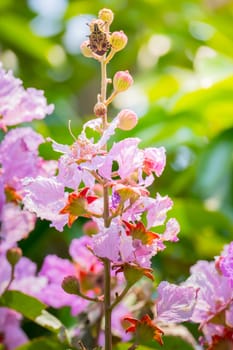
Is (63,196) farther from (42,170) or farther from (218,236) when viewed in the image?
(218,236)

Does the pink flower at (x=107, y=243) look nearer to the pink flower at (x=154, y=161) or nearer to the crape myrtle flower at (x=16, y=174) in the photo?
the pink flower at (x=154, y=161)

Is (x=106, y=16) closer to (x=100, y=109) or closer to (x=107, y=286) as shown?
(x=100, y=109)

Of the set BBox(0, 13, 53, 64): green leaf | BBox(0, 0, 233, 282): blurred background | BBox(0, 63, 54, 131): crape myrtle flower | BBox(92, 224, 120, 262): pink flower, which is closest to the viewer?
BBox(92, 224, 120, 262): pink flower

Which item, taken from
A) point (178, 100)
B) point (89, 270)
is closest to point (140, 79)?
point (178, 100)

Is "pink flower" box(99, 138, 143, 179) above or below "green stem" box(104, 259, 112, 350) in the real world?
above

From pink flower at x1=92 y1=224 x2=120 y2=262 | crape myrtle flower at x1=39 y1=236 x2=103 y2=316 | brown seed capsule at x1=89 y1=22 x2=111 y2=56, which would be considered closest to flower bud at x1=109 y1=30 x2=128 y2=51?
brown seed capsule at x1=89 y1=22 x2=111 y2=56

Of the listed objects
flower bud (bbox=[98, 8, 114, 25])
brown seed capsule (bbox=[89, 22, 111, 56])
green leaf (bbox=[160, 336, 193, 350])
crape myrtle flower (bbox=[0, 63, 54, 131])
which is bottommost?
green leaf (bbox=[160, 336, 193, 350])

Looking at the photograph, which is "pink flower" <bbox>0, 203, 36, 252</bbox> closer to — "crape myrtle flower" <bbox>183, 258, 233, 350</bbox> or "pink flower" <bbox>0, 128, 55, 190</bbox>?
"pink flower" <bbox>0, 128, 55, 190</bbox>
